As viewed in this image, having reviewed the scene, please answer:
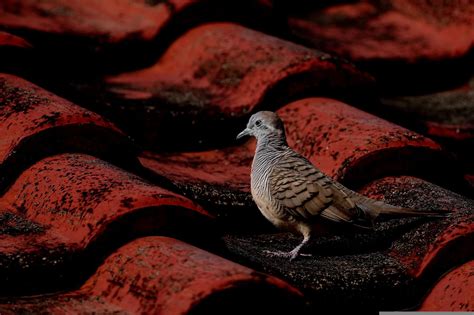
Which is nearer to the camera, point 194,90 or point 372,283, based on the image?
point 372,283

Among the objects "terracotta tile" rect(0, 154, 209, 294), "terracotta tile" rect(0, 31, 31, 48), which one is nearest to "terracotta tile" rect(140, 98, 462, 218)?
"terracotta tile" rect(0, 154, 209, 294)

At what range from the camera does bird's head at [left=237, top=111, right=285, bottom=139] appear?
446 centimetres

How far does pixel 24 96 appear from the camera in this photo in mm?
4223

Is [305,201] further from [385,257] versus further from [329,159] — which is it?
[385,257]

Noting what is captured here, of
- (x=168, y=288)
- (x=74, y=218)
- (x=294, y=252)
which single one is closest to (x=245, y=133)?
(x=294, y=252)

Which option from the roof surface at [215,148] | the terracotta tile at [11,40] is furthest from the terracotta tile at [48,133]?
the terracotta tile at [11,40]

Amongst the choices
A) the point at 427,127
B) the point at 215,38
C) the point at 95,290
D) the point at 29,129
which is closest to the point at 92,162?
the point at 29,129

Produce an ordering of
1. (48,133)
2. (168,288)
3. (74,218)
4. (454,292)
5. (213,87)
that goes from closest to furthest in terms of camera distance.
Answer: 1. (168,288)
2. (74,218)
3. (454,292)
4. (48,133)
5. (213,87)

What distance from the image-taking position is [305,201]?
166 inches

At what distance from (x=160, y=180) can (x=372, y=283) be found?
3.04ft

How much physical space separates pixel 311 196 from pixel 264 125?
434 mm

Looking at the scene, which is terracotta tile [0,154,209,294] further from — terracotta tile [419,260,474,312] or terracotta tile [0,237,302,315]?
terracotta tile [419,260,474,312]

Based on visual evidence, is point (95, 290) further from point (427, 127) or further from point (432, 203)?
point (427, 127)

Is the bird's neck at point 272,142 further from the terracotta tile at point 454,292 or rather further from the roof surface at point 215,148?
the terracotta tile at point 454,292
